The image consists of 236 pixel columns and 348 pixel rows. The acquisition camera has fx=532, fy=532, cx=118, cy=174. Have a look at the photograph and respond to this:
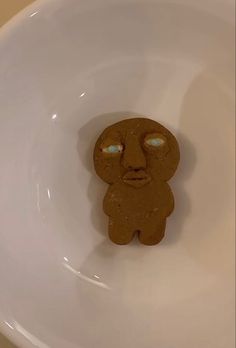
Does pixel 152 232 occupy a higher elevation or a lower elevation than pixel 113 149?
lower

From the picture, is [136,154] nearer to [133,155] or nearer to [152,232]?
[133,155]

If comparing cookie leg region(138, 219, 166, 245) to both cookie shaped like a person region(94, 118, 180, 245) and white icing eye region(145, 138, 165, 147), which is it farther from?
white icing eye region(145, 138, 165, 147)

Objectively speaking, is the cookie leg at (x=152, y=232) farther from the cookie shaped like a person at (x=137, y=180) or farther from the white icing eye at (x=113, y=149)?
the white icing eye at (x=113, y=149)

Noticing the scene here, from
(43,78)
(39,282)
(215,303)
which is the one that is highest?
(43,78)

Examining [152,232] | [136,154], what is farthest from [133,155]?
[152,232]

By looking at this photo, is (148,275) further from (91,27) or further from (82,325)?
(91,27)

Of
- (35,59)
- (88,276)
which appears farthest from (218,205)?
(35,59)

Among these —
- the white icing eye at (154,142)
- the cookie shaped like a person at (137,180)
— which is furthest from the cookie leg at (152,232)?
the white icing eye at (154,142)
